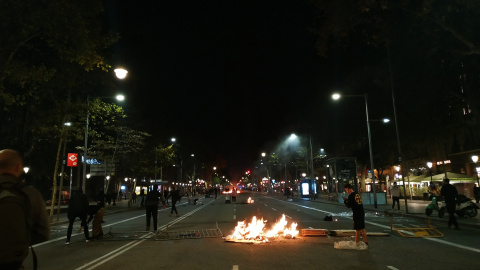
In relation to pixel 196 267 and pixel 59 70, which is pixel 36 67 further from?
pixel 196 267

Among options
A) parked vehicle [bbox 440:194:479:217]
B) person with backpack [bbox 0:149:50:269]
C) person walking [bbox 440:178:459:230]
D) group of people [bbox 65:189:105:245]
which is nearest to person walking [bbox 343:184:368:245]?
person walking [bbox 440:178:459:230]

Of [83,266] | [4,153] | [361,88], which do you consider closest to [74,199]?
[83,266]

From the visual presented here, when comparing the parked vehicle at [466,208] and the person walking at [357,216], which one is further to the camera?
the parked vehicle at [466,208]

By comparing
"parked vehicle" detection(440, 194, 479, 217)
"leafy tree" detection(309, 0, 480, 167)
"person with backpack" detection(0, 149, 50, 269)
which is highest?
"leafy tree" detection(309, 0, 480, 167)

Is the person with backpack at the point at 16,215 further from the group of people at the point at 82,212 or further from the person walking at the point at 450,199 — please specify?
the person walking at the point at 450,199

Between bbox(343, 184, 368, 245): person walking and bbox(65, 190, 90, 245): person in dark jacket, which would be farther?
bbox(65, 190, 90, 245): person in dark jacket

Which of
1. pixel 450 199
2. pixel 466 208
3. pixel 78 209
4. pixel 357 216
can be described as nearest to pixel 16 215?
pixel 357 216

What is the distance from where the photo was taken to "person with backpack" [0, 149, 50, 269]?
305 cm

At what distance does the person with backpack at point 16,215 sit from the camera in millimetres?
3047

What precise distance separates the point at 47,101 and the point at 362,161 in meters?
35.8

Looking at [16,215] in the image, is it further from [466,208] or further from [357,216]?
[466,208]

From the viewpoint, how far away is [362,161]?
44656 mm

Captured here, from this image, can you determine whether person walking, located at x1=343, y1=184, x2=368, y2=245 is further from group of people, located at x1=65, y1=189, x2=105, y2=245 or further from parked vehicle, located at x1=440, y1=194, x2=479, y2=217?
parked vehicle, located at x1=440, y1=194, x2=479, y2=217

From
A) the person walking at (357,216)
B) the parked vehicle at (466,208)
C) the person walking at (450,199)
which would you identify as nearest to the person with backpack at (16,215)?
the person walking at (357,216)
